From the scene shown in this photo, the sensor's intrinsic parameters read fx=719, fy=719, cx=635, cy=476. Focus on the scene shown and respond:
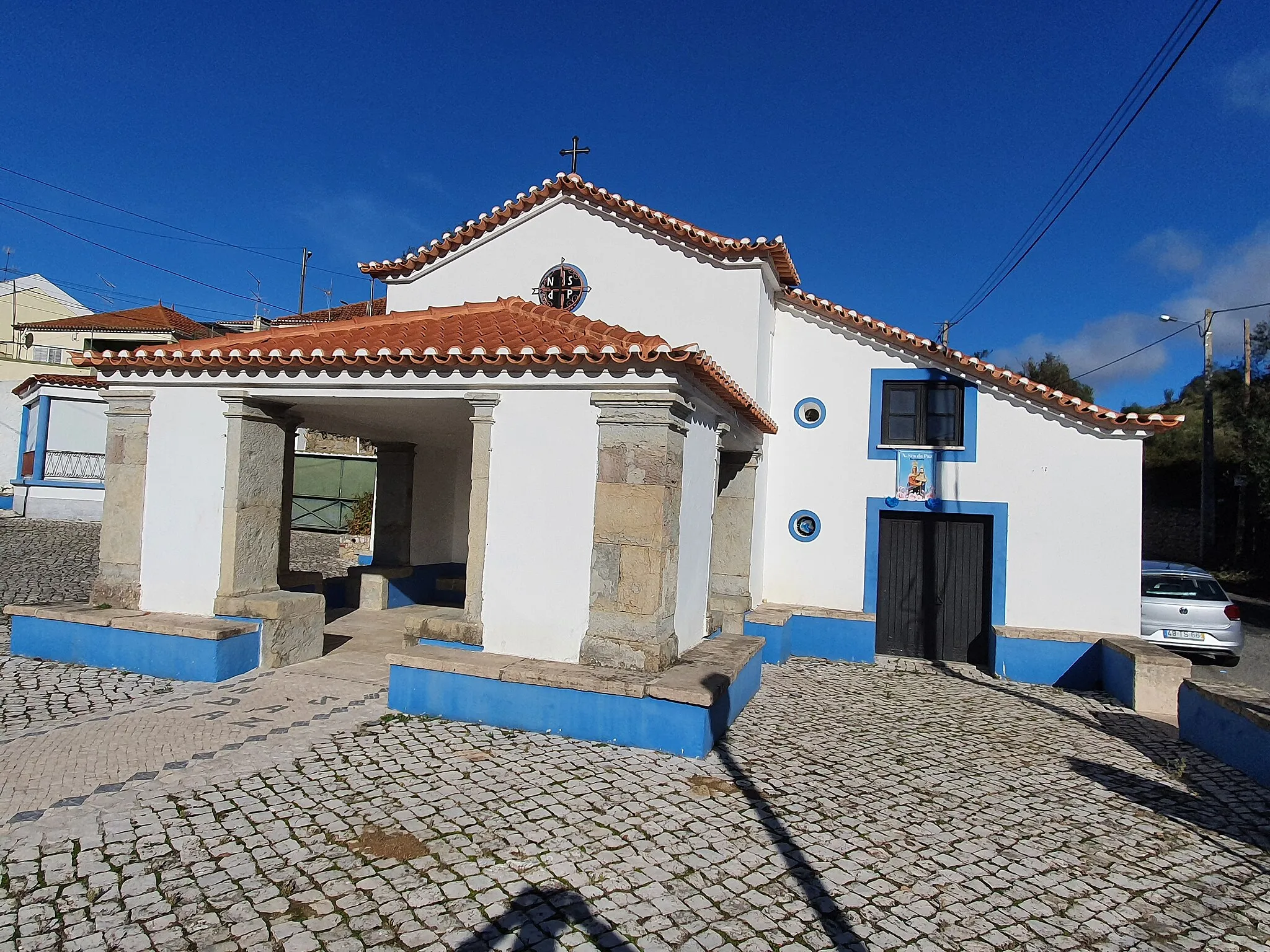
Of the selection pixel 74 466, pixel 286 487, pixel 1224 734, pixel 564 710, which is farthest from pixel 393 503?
pixel 74 466

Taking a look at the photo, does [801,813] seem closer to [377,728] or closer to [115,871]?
[377,728]

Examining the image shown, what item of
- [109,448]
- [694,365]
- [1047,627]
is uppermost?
[694,365]

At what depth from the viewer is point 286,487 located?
315 inches

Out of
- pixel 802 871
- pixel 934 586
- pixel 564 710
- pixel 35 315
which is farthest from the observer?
pixel 35 315

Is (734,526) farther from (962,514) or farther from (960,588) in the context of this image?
(960,588)

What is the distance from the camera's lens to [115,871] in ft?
10.8

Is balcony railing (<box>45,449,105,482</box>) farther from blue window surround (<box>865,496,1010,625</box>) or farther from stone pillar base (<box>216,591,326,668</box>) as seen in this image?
blue window surround (<box>865,496,1010,625</box>)

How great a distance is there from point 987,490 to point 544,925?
836 centimetres

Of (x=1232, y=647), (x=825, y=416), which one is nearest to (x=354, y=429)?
(x=825, y=416)

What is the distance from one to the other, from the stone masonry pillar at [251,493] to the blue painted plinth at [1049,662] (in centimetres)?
851

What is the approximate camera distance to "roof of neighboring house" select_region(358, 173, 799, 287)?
8.74m

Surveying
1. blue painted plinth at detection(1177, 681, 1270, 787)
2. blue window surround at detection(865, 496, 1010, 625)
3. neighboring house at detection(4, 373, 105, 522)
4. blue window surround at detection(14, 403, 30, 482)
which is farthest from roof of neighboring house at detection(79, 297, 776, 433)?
blue window surround at detection(14, 403, 30, 482)

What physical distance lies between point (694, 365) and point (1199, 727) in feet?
18.1

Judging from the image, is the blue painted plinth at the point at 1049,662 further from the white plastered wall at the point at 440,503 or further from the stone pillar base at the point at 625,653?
the white plastered wall at the point at 440,503
